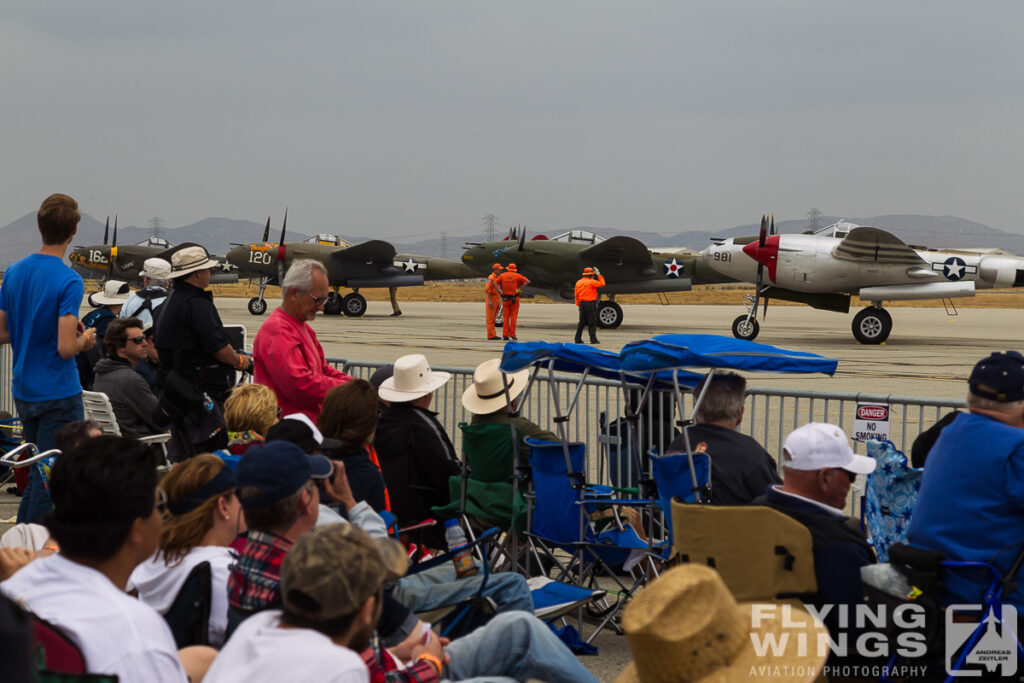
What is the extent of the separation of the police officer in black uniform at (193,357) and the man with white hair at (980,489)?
3.85 metres

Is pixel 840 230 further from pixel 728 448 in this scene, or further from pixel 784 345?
pixel 728 448

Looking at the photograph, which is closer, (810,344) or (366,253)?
(810,344)

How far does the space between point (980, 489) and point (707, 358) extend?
1.45 meters

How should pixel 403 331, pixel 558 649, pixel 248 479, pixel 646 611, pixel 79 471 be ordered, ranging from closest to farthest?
pixel 646 611, pixel 79 471, pixel 248 479, pixel 558 649, pixel 403 331

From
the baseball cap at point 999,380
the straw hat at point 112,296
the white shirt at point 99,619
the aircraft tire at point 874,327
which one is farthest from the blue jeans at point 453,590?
the aircraft tire at point 874,327

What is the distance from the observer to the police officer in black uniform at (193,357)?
5.56 metres

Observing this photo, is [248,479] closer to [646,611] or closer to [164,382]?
[646,611]

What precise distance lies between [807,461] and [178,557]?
2.13m

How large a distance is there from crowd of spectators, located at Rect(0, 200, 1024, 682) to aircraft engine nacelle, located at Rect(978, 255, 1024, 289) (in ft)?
69.6

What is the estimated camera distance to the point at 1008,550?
3.34 meters

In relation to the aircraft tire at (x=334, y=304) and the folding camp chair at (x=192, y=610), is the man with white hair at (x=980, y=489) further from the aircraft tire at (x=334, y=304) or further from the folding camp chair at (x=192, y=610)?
the aircraft tire at (x=334, y=304)

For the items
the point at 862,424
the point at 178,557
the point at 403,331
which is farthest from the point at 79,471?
the point at 403,331

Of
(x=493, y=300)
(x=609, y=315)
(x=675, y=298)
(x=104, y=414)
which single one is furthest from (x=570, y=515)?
(x=675, y=298)

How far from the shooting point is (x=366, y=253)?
33.5 metres
